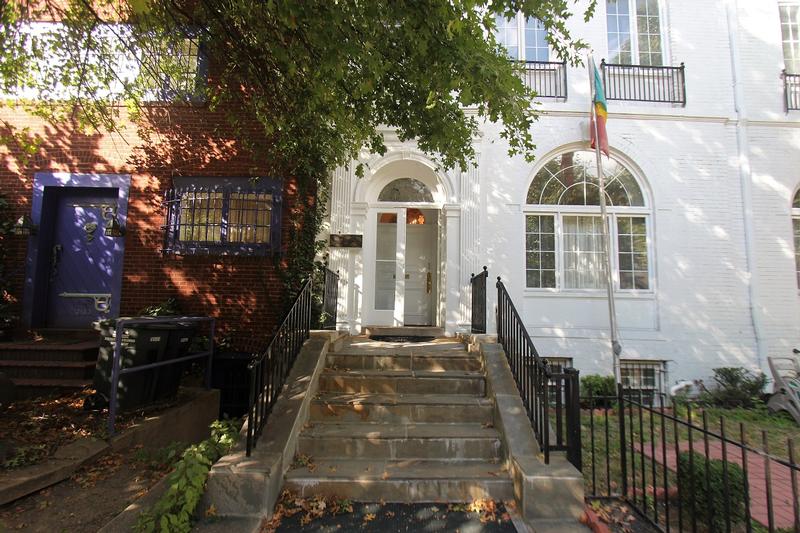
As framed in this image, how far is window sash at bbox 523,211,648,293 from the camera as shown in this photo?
23.9 ft

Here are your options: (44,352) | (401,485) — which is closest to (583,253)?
(401,485)

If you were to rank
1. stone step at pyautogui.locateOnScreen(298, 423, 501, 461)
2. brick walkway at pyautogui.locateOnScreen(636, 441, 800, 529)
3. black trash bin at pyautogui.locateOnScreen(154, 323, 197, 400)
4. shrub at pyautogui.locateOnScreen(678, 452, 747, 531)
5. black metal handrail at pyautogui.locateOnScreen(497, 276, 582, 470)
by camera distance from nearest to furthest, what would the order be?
shrub at pyautogui.locateOnScreen(678, 452, 747, 531) → brick walkway at pyautogui.locateOnScreen(636, 441, 800, 529) → black metal handrail at pyautogui.locateOnScreen(497, 276, 582, 470) → stone step at pyautogui.locateOnScreen(298, 423, 501, 461) → black trash bin at pyautogui.locateOnScreen(154, 323, 197, 400)

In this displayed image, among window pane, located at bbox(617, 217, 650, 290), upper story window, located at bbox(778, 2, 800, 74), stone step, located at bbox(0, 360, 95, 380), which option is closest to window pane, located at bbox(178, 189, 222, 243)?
stone step, located at bbox(0, 360, 95, 380)

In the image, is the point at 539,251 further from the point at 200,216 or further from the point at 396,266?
the point at 200,216

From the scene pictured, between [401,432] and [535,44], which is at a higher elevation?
[535,44]

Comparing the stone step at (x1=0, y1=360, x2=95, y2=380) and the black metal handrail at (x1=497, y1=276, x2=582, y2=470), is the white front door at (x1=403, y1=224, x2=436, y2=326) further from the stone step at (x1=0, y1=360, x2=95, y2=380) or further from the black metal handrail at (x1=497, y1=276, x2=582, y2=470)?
the stone step at (x1=0, y1=360, x2=95, y2=380)

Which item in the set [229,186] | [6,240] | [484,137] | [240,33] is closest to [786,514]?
[484,137]

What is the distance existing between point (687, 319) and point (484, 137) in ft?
15.8

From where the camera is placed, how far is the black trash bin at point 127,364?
454 cm

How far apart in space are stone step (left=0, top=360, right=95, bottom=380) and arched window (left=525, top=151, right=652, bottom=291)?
23.1ft

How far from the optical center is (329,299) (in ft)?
20.6

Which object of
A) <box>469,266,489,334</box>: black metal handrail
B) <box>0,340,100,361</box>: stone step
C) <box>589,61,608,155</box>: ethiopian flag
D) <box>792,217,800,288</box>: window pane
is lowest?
<box>0,340,100,361</box>: stone step

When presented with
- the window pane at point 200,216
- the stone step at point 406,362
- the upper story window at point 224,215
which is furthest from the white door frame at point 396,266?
the window pane at point 200,216

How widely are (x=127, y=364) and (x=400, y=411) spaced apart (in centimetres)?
316
